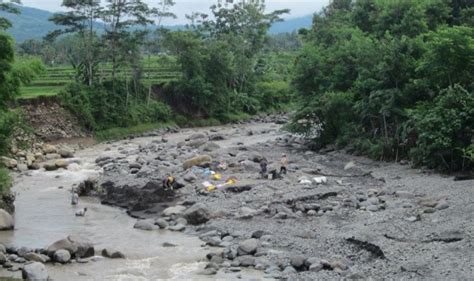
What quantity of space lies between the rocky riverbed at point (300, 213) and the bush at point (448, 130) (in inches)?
→ 47.7

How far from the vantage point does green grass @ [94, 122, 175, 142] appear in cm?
5194

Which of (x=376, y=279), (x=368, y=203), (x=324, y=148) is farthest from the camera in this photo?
(x=324, y=148)

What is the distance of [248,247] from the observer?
1964cm

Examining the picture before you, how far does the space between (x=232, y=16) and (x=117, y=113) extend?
25.2 meters

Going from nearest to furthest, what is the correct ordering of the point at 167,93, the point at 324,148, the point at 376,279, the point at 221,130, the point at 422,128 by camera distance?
the point at 376,279 < the point at 422,128 < the point at 324,148 < the point at 221,130 < the point at 167,93

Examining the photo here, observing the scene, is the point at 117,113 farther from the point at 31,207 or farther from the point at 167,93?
the point at 31,207

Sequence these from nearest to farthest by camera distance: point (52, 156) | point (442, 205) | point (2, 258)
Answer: point (2, 258) < point (442, 205) < point (52, 156)

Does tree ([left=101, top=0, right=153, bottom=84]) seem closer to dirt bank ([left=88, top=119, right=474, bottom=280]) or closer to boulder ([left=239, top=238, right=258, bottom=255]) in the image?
dirt bank ([left=88, top=119, right=474, bottom=280])

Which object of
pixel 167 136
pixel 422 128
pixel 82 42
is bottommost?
pixel 167 136

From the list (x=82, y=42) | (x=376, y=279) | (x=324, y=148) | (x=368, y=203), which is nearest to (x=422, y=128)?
(x=368, y=203)

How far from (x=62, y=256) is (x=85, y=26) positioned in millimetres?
38690

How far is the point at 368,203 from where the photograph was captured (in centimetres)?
2495

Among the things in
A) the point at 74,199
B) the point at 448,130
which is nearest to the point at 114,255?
the point at 74,199

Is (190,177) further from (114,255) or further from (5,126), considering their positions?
(114,255)
